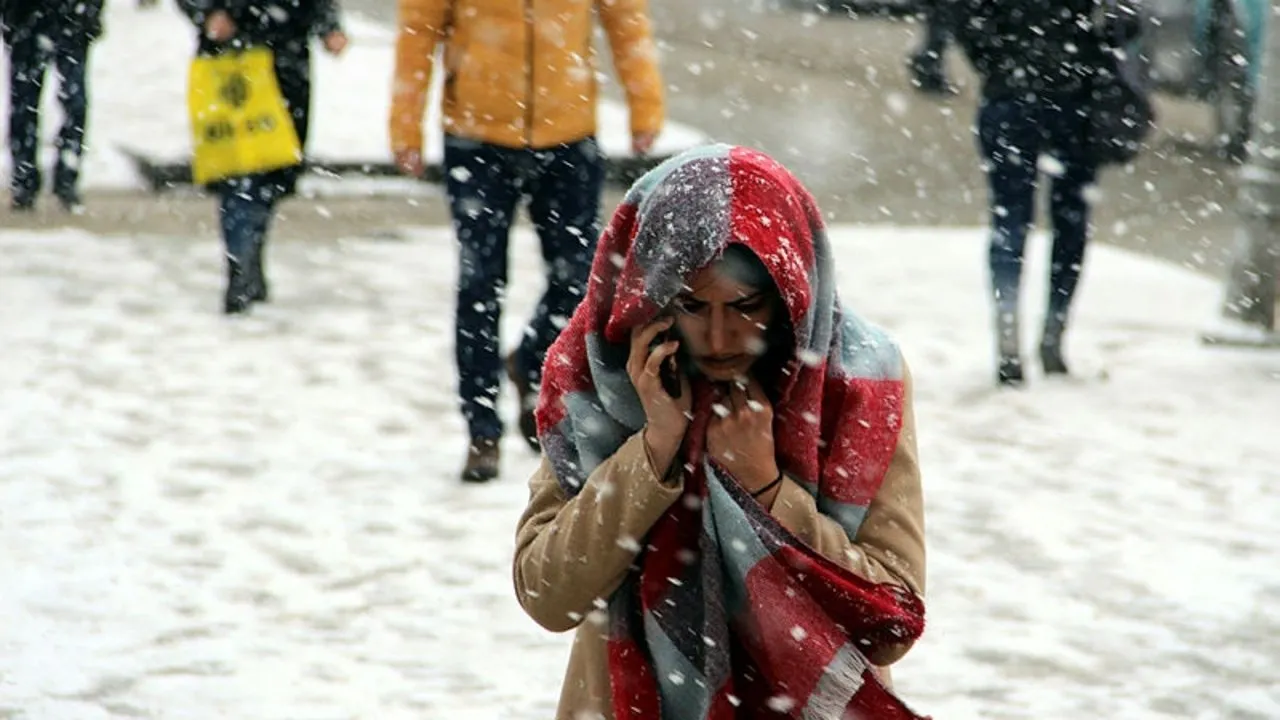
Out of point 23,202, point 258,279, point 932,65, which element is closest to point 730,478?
point 258,279

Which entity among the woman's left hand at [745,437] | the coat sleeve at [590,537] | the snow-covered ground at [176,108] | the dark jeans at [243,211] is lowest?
the snow-covered ground at [176,108]

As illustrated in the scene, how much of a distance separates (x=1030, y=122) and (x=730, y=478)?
550 centimetres

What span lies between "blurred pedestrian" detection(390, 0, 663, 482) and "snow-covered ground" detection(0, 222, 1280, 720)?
56 cm

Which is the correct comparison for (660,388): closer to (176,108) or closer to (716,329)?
(716,329)

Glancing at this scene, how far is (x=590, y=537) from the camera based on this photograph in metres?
2.57

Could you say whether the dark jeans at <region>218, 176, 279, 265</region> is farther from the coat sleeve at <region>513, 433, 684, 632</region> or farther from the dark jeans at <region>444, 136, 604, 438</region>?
the coat sleeve at <region>513, 433, 684, 632</region>

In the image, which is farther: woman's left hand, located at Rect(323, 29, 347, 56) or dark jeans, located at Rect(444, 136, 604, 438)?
woman's left hand, located at Rect(323, 29, 347, 56)

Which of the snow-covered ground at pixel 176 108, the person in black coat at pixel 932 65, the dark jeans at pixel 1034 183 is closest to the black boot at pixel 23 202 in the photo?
the snow-covered ground at pixel 176 108

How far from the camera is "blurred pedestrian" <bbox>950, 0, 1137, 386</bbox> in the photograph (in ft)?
25.2

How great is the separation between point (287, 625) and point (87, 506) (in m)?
1.19

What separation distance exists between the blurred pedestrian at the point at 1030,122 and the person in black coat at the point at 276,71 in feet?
9.55

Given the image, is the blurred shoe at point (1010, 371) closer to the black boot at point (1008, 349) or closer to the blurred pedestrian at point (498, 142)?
the black boot at point (1008, 349)

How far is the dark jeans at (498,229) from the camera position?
6.40 m

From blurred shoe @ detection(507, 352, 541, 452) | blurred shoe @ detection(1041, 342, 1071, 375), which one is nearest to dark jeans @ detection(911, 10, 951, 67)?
blurred shoe @ detection(1041, 342, 1071, 375)
